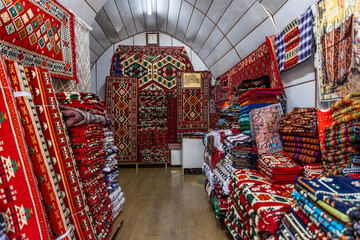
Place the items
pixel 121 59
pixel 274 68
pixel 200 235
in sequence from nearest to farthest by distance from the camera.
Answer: pixel 200 235, pixel 274 68, pixel 121 59

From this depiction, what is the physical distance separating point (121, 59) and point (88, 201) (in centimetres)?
439

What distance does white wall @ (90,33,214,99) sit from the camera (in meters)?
5.17

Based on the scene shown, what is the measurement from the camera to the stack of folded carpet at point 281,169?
1.38m

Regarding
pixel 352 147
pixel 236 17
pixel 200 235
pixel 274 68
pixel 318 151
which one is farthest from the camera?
pixel 236 17

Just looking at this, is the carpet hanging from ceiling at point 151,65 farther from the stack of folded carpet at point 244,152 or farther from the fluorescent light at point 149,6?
the stack of folded carpet at point 244,152

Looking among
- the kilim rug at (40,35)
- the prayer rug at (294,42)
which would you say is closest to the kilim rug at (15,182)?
the kilim rug at (40,35)

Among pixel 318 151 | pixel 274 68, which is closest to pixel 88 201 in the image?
pixel 318 151

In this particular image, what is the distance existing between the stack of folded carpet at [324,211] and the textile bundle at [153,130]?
3973mm

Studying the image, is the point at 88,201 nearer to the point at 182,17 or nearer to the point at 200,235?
the point at 200,235

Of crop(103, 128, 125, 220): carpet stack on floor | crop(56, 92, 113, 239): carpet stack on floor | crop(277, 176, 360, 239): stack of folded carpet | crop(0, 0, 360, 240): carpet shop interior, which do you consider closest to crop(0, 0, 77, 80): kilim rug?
crop(0, 0, 360, 240): carpet shop interior

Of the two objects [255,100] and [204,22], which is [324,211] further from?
[204,22]

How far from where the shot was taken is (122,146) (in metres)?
4.65

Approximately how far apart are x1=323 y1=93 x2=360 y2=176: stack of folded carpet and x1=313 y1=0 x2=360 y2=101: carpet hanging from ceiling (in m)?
0.38

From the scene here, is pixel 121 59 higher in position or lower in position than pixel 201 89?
higher
